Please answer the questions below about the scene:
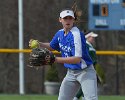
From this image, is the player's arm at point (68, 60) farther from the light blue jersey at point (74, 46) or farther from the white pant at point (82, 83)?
the white pant at point (82, 83)

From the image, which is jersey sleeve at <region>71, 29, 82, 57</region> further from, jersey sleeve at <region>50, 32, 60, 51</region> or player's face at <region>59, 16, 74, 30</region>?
jersey sleeve at <region>50, 32, 60, 51</region>

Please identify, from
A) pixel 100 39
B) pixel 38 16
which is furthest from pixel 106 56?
pixel 38 16

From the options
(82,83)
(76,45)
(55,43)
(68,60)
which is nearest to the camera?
(68,60)

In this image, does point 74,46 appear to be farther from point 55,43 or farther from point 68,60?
point 55,43

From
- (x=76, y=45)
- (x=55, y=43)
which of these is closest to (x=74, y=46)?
(x=76, y=45)

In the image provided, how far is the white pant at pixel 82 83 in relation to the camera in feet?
24.4

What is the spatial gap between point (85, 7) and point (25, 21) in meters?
1.64

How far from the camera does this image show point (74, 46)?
7.38 metres

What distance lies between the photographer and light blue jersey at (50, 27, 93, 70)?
24.2 ft

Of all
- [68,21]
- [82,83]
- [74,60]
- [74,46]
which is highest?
[68,21]

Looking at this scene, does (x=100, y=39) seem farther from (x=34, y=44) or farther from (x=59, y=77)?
(x=34, y=44)

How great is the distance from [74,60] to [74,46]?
20 centimetres

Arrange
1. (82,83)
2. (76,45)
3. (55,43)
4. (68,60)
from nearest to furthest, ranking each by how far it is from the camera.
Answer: (68,60), (76,45), (82,83), (55,43)

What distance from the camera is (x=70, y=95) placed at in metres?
7.64
